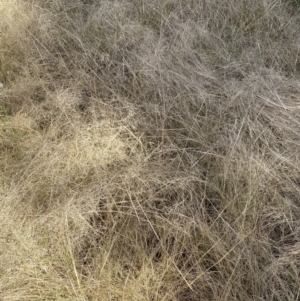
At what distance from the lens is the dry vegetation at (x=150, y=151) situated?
131 cm

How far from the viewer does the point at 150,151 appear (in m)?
1.70

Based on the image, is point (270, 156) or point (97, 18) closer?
point (270, 156)

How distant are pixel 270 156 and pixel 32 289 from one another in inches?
40.8

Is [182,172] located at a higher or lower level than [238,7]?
lower

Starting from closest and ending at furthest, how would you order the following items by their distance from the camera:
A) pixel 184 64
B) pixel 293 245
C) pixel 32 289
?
1. pixel 32 289
2. pixel 293 245
3. pixel 184 64

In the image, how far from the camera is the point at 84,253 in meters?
1.41

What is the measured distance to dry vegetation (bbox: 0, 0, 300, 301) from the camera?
1312 millimetres

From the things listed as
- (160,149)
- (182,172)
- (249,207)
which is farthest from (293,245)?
(160,149)

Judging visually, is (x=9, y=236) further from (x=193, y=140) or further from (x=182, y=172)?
(x=193, y=140)

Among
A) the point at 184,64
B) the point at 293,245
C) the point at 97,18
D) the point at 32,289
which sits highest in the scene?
the point at 97,18

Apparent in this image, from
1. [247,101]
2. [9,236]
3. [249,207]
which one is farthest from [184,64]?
[9,236]

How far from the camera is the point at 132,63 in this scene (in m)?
2.06

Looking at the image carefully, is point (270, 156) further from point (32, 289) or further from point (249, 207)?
point (32, 289)

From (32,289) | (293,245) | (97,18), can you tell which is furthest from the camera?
(97,18)
